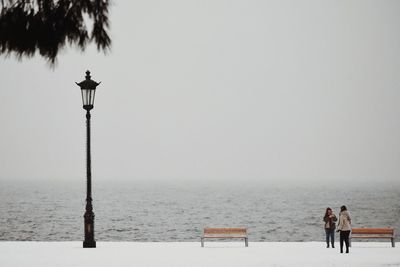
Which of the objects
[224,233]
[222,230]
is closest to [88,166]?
[222,230]

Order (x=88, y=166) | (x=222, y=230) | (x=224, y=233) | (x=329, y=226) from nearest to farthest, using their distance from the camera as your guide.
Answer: (x=88, y=166), (x=222, y=230), (x=224, y=233), (x=329, y=226)

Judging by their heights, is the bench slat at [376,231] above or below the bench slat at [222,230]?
below
